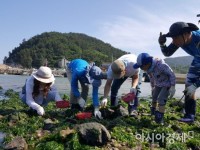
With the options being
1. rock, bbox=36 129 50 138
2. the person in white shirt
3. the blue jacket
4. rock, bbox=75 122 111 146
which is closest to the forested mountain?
→ the person in white shirt

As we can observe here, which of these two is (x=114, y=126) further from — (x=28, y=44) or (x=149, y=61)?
(x=28, y=44)

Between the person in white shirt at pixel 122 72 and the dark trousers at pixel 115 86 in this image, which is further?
the dark trousers at pixel 115 86

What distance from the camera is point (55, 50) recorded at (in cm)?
14425

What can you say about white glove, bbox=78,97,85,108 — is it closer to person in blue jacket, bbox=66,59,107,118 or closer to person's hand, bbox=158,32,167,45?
person in blue jacket, bbox=66,59,107,118

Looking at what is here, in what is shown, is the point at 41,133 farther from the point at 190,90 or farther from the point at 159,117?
the point at 190,90

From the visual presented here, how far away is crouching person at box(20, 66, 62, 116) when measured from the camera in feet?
25.7

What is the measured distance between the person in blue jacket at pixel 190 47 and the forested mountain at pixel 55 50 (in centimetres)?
11660

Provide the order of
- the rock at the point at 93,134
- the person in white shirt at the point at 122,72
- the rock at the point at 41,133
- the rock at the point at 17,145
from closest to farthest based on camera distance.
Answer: the rock at the point at 17,145, the rock at the point at 93,134, the rock at the point at 41,133, the person in white shirt at the point at 122,72

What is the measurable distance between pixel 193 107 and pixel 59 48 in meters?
138

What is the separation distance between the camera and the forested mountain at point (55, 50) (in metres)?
138

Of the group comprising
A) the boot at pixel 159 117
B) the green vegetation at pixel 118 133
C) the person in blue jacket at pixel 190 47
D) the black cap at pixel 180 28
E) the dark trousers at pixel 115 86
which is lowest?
the green vegetation at pixel 118 133

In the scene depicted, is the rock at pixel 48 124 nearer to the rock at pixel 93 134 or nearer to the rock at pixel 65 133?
the rock at pixel 65 133

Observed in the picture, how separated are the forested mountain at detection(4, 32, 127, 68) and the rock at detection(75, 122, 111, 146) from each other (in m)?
118

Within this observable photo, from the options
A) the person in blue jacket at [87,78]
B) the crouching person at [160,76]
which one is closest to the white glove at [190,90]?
the crouching person at [160,76]
